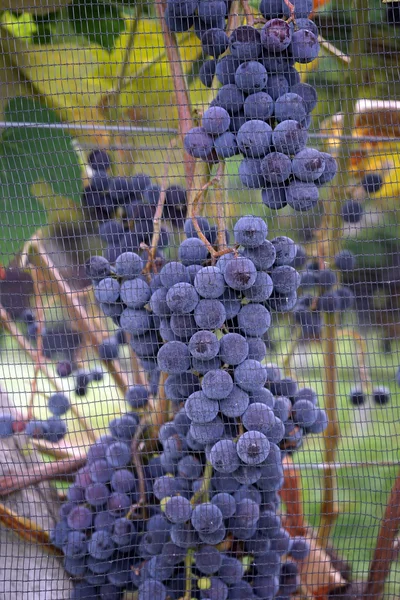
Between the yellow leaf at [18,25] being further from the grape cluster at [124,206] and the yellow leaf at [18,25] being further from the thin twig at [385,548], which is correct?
the thin twig at [385,548]

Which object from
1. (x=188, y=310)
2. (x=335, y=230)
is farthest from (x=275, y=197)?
(x=335, y=230)

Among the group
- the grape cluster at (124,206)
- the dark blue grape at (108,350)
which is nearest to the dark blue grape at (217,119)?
the grape cluster at (124,206)

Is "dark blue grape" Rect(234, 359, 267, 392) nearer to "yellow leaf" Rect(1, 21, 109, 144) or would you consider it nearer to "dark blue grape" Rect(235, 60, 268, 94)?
"dark blue grape" Rect(235, 60, 268, 94)

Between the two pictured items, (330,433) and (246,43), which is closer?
(246,43)

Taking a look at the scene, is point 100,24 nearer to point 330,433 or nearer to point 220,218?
point 220,218

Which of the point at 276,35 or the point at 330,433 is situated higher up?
the point at 276,35

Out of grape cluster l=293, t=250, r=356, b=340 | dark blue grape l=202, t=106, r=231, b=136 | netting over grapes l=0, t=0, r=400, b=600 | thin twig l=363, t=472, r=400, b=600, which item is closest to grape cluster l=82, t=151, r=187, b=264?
netting over grapes l=0, t=0, r=400, b=600
